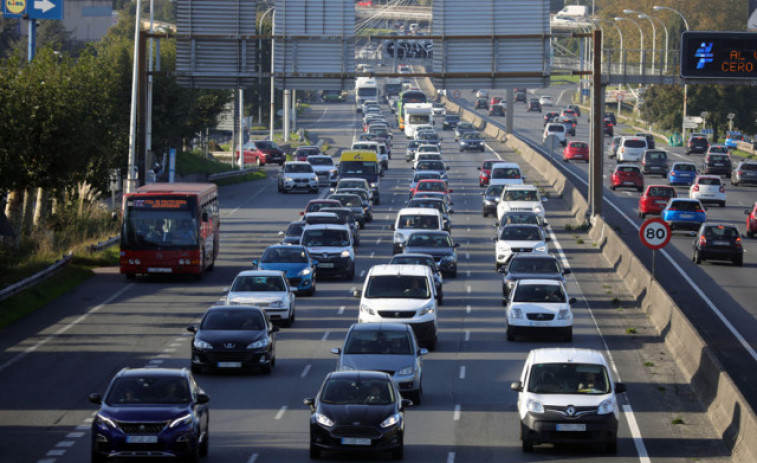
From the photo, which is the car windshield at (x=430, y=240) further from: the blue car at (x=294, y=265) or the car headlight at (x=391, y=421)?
the car headlight at (x=391, y=421)

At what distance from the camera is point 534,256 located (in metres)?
36.6

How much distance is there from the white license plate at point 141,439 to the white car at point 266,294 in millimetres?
13460

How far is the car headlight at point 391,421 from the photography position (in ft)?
63.0

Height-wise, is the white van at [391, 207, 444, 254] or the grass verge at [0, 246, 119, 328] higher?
the white van at [391, 207, 444, 254]

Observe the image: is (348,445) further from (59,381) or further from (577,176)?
(577,176)

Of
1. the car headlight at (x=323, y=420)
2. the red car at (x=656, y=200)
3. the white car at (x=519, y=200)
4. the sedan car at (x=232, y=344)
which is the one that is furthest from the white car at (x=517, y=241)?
the car headlight at (x=323, y=420)

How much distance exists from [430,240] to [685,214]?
16368mm

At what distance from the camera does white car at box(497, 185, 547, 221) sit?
52.9 m

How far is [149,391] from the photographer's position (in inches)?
744

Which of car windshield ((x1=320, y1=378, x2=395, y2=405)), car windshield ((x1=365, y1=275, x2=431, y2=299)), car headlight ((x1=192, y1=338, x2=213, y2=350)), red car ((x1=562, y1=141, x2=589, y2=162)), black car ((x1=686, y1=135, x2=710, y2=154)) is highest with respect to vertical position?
black car ((x1=686, y1=135, x2=710, y2=154))

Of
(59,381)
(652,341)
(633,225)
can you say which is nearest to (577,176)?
(633,225)

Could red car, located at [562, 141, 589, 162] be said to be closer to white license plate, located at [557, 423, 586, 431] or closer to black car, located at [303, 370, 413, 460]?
white license plate, located at [557, 423, 586, 431]

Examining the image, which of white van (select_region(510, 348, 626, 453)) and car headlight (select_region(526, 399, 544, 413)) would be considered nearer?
white van (select_region(510, 348, 626, 453))

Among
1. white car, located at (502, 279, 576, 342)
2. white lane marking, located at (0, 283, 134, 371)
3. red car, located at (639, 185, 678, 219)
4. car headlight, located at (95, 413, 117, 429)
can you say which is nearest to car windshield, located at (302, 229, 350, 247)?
white lane marking, located at (0, 283, 134, 371)
